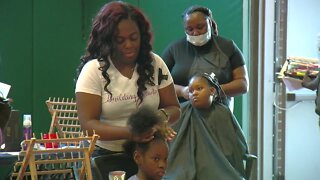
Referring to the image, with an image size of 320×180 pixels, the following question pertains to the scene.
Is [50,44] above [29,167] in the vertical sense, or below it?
above

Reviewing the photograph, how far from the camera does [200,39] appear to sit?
2.74m

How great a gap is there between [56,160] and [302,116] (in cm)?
252

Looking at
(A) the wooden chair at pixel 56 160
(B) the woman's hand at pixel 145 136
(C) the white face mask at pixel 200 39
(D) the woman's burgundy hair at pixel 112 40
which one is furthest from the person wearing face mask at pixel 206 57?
(A) the wooden chair at pixel 56 160

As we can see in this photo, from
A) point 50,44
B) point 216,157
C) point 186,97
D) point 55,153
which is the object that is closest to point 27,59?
point 50,44

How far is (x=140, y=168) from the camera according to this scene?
1.85 metres

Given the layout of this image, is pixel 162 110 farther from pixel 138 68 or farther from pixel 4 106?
pixel 4 106

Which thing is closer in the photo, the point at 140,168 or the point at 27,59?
the point at 140,168

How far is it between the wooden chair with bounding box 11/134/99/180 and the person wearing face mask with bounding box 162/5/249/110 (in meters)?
1.07

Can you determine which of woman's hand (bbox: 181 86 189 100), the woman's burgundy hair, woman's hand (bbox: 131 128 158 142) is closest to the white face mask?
woman's hand (bbox: 181 86 189 100)

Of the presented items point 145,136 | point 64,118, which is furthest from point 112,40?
point 64,118

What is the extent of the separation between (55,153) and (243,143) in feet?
3.93

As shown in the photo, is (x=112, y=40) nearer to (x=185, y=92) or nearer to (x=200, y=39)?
(x=185, y=92)

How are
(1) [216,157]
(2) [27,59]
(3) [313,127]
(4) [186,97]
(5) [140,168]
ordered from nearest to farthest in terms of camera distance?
(5) [140,168]
(1) [216,157]
(4) [186,97]
(3) [313,127]
(2) [27,59]

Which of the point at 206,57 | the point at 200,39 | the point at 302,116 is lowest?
the point at 302,116
